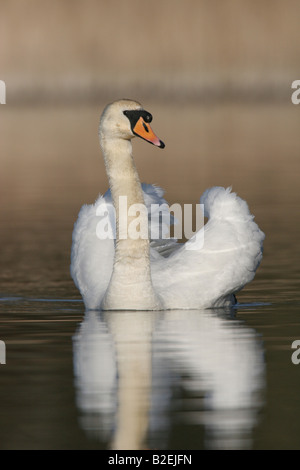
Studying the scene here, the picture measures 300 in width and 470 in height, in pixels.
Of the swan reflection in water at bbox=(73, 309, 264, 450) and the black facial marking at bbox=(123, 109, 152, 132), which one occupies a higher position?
the black facial marking at bbox=(123, 109, 152, 132)

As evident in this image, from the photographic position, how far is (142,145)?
108 ft

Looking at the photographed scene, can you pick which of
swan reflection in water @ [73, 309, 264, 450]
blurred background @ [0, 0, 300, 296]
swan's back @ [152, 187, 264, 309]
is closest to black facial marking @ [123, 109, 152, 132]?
swan's back @ [152, 187, 264, 309]

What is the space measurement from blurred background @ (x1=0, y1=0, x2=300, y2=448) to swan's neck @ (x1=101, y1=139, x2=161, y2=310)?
370mm

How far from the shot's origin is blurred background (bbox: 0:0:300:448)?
24.3ft

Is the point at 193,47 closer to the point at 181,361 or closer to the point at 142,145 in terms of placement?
the point at 142,145

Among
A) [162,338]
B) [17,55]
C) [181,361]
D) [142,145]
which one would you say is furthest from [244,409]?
[17,55]

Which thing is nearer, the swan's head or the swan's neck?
the swan's head

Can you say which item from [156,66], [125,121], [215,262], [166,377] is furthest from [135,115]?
[156,66]

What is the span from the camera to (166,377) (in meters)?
7.15

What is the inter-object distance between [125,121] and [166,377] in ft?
8.83

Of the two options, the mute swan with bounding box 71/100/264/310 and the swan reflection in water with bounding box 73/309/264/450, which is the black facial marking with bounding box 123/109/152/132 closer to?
the mute swan with bounding box 71/100/264/310

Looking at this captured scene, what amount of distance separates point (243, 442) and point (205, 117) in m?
35.8

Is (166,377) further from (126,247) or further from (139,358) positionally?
(126,247)

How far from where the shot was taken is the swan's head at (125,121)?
9.20 metres
